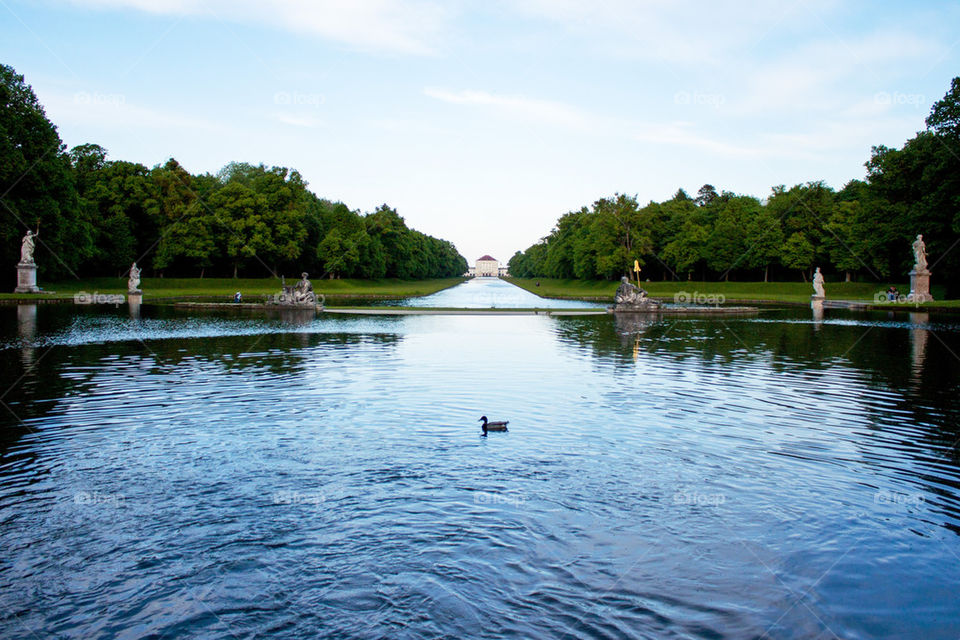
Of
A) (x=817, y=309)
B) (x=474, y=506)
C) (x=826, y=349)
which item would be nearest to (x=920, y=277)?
(x=817, y=309)

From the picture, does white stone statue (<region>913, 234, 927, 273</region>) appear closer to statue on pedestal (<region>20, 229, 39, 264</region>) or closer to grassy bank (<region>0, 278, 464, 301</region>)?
grassy bank (<region>0, 278, 464, 301</region>)

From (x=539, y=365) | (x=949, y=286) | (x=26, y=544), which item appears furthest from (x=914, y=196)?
(x=26, y=544)

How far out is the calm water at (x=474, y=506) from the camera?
567 centimetres

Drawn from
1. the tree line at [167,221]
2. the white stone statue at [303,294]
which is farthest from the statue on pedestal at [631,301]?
the tree line at [167,221]

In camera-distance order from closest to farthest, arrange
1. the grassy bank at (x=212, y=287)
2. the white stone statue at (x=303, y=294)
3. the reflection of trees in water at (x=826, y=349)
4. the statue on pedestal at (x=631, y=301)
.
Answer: the reflection of trees in water at (x=826, y=349) → the statue on pedestal at (x=631, y=301) → the white stone statue at (x=303, y=294) → the grassy bank at (x=212, y=287)

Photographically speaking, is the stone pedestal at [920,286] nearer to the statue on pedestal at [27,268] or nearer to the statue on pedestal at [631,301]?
the statue on pedestal at [631,301]

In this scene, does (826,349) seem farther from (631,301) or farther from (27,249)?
(27,249)

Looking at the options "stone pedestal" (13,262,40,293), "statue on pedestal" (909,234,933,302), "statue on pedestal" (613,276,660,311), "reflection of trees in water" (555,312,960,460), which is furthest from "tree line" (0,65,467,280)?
"statue on pedestal" (909,234,933,302)

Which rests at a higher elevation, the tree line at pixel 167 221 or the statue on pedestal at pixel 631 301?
the tree line at pixel 167 221

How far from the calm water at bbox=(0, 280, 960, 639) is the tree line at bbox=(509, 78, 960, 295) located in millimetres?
45246

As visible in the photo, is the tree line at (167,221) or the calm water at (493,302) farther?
the tree line at (167,221)

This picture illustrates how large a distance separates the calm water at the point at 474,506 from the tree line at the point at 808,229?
148 ft

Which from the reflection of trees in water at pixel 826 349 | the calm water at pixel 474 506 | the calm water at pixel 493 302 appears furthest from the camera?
the calm water at pixel 493 302

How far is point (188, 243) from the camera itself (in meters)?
81.9
